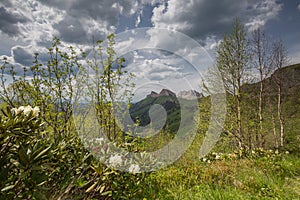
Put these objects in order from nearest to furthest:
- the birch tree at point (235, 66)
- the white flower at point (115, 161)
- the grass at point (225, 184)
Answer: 1. the white flower at point (115, 161)
2. the grass at point (225, 184)
3. the birch tree at point (235, 66)

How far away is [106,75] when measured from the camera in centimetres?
371

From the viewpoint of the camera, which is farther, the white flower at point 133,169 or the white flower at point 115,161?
the white flower at point 133,169

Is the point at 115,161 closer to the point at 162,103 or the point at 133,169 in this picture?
the point at 133,169

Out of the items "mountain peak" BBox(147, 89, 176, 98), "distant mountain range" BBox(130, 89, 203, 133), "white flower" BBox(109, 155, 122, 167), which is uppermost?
"mountain peak" BBox(147, 89, 176, 98)

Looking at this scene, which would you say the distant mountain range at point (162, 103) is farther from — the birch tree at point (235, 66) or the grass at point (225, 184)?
the birch tree at point (235, 66)

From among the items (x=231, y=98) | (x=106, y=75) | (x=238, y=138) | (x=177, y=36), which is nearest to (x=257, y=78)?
(x=231, y=98)

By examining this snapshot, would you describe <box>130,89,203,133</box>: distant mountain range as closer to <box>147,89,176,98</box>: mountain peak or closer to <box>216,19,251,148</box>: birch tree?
<box>147,89,176,98</box>: mountain peak

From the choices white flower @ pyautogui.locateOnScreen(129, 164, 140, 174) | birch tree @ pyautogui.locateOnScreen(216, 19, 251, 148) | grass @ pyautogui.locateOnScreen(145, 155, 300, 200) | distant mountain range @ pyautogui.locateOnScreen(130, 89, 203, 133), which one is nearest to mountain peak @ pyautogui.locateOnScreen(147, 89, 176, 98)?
distant mountain range @ pyautogui.locateOnScreen(130, 89, 203, 133)

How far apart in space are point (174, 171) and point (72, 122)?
204 centimetres

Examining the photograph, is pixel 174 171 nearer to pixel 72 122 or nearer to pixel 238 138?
pixel 72 122

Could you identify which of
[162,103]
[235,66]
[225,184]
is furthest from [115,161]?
[235,66]

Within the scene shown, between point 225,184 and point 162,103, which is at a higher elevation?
point 162,103

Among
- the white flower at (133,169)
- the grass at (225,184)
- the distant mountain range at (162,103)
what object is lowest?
the grass at (225,184)

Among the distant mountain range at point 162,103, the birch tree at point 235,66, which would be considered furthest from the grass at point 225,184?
the birch tree at point 235,66
